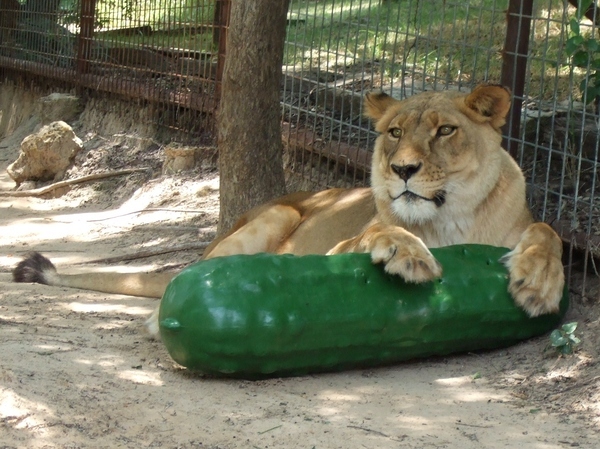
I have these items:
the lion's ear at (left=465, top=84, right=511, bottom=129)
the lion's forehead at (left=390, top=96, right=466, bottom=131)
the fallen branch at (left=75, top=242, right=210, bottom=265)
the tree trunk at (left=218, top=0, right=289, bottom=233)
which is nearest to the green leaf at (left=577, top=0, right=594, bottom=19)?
the lion's ear at (left=465, top=84, right=511, bottom=129)

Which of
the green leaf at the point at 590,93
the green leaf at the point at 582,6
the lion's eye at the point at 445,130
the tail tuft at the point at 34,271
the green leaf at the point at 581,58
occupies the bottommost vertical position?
the tail tuft at the point at 34,271

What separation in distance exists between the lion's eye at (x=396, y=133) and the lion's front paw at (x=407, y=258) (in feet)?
2.33

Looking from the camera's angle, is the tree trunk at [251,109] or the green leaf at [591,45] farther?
the tree trunk at [251,109]

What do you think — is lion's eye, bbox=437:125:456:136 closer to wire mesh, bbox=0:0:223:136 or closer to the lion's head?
the lion's head

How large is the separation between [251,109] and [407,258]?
2.38 m

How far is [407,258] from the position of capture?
3906 mm


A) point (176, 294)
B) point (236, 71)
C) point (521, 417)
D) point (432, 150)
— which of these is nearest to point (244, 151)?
point (236, 71)

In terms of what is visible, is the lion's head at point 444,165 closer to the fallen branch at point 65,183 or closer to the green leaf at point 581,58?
the green leaf at point 581,58

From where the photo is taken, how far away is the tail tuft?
18.2ft

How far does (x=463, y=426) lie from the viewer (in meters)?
3.49

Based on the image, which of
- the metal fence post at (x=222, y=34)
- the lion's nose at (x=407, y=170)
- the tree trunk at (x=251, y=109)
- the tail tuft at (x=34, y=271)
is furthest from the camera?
the metal fence post at (x=222, y=34)

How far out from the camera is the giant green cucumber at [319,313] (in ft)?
12.3

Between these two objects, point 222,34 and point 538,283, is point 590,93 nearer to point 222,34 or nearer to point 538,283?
point 538,283

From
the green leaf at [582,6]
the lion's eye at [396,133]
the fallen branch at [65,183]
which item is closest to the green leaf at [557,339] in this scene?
the lion's eye at [396,133]
